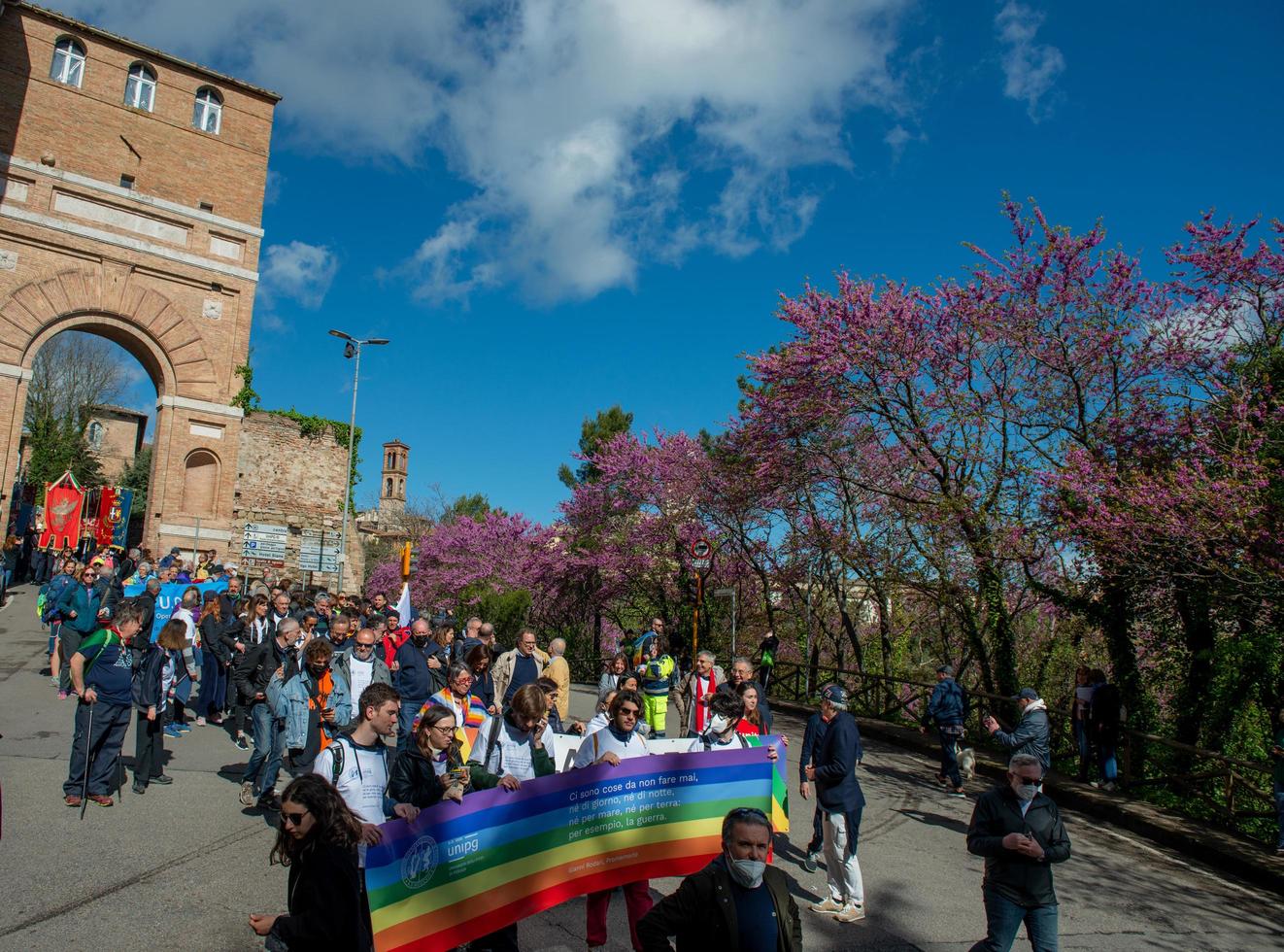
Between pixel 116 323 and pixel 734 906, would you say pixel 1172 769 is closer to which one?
pixel 734 906

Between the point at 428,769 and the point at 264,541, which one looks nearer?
the point at 428,769

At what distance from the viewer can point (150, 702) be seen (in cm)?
842

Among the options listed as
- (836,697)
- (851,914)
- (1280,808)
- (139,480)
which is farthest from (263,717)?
(139,480)

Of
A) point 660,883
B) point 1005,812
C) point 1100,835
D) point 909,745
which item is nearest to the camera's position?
point 1005,812

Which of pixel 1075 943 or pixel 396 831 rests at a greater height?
pixel 396 831

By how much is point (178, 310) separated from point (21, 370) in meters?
5.06

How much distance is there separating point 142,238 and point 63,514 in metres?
11.0

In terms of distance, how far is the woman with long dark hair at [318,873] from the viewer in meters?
3.34

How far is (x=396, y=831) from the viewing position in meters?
4.36

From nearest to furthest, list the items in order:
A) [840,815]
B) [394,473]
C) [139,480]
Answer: [840,815], [139,480], [394,473]

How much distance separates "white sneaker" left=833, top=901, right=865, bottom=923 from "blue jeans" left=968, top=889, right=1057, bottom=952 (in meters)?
1.67

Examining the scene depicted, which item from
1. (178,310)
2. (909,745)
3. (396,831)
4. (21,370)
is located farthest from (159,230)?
(396,831)

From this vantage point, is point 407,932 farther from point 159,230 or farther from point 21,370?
point 159,230

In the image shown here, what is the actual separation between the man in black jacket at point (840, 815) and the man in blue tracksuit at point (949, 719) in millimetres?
4577
